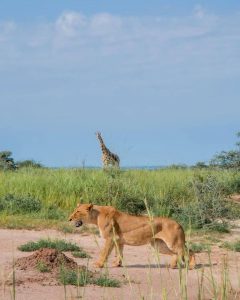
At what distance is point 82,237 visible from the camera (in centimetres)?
1212

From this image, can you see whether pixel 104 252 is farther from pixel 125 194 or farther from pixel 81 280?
pixel 125 194

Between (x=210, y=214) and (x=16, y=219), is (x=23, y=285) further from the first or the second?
(x=210, y=214)

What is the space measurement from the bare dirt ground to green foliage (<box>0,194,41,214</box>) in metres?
2.07

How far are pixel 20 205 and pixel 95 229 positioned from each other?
197cm

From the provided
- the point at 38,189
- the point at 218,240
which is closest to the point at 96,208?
the point at 218,240

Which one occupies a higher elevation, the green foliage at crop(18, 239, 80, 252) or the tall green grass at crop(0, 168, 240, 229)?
the tall green grass at crop(0, 168, 240, 229)

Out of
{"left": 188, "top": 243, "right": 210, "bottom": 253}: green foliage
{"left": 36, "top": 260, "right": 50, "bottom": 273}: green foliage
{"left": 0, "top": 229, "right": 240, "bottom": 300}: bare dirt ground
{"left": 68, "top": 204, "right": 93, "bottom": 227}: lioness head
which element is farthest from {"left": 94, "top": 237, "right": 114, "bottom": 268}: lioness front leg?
{"left": 188, "top": 243, "right": 210, "bottom": 253}: green foliage

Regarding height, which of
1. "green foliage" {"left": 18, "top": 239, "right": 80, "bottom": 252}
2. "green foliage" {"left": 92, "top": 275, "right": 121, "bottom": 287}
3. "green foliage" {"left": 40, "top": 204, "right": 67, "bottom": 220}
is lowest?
"green foliage" {"left": 92, "top": 275, "right": 121, "bottom": 287}

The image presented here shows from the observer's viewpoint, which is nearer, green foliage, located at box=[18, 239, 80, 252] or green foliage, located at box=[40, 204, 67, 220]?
green foliage, located at box=[18, 239, 80, 252]

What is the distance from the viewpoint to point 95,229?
43.0ft

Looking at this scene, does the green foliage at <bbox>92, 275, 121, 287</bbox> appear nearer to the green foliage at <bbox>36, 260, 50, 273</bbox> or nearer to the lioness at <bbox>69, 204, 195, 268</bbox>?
the green foliage at <bbox>36, 260, 50, 273</bbox>

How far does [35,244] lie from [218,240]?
3.38m

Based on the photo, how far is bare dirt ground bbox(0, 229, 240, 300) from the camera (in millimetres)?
7281

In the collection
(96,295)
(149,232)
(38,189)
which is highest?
(38,189)
